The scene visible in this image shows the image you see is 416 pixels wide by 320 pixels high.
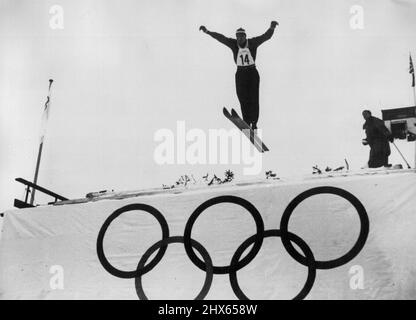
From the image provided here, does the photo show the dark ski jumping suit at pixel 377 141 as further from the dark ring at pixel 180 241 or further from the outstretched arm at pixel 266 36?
the dark ring at pixel 180 241

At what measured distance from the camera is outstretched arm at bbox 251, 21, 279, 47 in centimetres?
684

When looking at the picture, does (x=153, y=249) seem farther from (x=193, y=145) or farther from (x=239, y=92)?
(x=239, y=92)

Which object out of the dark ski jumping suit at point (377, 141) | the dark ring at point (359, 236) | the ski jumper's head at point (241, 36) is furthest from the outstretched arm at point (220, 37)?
the dark ring at point (359, 236)

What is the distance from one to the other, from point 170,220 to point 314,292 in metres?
2.17

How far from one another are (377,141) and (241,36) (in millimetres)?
2677

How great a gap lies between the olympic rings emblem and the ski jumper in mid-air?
1612 millimetres

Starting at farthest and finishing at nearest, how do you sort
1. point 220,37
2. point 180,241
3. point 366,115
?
point 220,37 < point 366,115 < point 180,241

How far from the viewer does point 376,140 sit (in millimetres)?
6488

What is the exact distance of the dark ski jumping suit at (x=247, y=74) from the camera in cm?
692

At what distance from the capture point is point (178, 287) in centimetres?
589

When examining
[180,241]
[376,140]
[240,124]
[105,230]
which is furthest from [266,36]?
[105,230]

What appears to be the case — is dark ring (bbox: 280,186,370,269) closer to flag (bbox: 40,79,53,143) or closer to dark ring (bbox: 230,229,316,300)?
dark ring (bbox: 230,229,316,300)

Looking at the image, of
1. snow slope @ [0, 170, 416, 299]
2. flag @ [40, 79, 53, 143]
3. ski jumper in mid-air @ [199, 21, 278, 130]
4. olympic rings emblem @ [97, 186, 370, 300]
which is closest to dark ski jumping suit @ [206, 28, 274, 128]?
ski jumper in mid-air @ [199, 21, 278, 130]

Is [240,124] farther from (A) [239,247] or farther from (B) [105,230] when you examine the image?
(B) [105,230]
